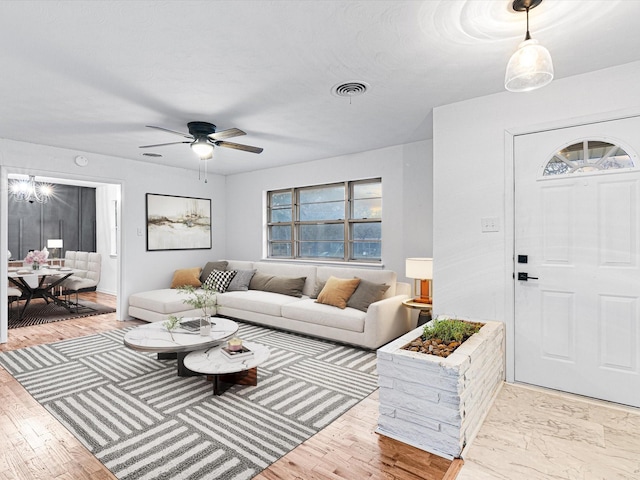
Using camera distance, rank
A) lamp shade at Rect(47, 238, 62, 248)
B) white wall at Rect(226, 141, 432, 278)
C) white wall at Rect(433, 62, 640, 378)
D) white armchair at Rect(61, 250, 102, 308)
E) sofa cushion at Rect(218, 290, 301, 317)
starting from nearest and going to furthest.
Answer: white wall at Rect(433, 62, 640, 378)
white wall at Rect(226, 141, 432, 278)
sofa cushion at Rect(218, 290, 301, 317)
white armchair at Rect(61, 250, 102, 308)
lamp shade at Rect(47, 238, 62, 248)

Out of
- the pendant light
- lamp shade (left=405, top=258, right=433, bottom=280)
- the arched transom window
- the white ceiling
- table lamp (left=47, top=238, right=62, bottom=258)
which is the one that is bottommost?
lamp shade (left=405, top=258, right=433, bottom=280)

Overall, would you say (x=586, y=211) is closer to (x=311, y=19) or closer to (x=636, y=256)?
(x=636, y=256)

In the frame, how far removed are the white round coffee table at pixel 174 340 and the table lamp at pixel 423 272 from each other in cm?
193

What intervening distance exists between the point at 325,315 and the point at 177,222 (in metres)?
3.27

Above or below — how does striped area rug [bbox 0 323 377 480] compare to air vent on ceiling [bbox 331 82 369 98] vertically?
below

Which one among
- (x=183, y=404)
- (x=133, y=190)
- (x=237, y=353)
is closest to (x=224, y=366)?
(x=237, y=353)

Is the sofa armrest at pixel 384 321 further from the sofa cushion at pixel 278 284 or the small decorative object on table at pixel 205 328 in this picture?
the small decorative object on table at pixel 205 328

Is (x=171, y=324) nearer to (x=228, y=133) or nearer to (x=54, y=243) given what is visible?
(x=228, y=133)

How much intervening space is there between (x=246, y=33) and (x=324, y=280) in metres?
3.36

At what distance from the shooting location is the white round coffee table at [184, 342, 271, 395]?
2746 millimetres

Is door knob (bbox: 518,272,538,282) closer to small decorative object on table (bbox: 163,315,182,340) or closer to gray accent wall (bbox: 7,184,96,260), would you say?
small decorative object on table (bbox: 163,315,182,340)

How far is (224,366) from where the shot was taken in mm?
2791

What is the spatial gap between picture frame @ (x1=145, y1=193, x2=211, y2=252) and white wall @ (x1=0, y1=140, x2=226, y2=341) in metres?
0.09

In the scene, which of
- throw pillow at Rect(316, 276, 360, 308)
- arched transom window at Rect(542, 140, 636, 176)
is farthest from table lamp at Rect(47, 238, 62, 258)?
arched transom window at Rect(542, 140, 636, 176)
